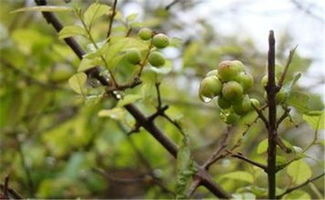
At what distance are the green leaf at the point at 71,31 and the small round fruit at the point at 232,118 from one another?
0.22 metres

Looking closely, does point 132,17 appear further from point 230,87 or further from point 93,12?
point 230,87

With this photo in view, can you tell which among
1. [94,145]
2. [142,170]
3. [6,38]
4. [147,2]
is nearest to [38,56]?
[6,38]

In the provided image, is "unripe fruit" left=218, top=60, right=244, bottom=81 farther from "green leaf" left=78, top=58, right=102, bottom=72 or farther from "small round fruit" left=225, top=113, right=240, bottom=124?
"green leaf" left=78, top=58, right=102, bottom=72

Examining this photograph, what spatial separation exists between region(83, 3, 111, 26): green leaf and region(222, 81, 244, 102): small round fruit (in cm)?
21

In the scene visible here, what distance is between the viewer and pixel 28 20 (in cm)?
182

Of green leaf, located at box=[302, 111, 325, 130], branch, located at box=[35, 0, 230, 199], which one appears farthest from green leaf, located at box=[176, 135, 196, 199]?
green leaf, located at box=[302, 111, 325, 130]

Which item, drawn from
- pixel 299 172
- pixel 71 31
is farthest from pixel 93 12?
pixel 299 172

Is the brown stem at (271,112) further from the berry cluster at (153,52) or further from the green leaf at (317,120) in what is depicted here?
the berry cluster at (153,52)

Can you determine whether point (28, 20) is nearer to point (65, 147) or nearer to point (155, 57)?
point (65, 147)

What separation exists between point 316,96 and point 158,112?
20 centimetres

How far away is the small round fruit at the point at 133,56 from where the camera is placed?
0.72 metres

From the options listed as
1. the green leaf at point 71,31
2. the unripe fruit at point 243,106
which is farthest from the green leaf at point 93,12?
the unripe fruit at point 243,106

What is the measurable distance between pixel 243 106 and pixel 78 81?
0.23 metres

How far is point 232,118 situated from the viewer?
587 mm
